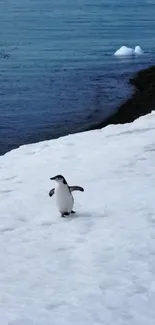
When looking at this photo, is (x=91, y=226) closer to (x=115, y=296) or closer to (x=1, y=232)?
(x=1, y=232)

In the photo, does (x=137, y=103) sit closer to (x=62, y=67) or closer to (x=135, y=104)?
(x=135, y=104)

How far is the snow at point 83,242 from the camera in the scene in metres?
6.64

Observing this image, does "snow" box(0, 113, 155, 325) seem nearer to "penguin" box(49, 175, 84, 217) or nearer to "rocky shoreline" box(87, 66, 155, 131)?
"penguin" box(49, 175, 84, 217)

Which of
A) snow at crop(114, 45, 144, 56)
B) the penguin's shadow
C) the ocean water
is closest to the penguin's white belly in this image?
the penguin's shadow

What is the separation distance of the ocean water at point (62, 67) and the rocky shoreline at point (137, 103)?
44cm

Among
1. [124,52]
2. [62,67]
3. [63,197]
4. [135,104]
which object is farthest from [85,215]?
[124,52]

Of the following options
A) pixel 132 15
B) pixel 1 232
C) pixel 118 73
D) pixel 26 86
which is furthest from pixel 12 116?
pixel 132 15

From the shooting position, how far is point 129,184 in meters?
11.3

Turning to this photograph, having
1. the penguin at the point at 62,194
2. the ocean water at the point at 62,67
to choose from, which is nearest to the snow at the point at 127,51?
the ocean water at the point at 62,67

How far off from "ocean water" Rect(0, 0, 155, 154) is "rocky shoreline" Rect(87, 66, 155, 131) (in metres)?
0.44

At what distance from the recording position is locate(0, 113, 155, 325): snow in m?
6.64

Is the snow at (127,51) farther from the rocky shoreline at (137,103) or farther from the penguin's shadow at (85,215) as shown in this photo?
the penguin's shadow at (85,215)

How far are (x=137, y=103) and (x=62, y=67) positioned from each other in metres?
8.92

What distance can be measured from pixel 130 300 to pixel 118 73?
84.6 feet
